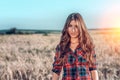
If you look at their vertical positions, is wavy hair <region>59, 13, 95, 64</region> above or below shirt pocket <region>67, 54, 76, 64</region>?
above

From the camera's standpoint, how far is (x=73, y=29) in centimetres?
374

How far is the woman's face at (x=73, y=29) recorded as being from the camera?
3736 millimetres

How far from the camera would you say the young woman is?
3693 mm

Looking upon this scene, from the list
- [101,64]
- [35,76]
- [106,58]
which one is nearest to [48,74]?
[35,76]

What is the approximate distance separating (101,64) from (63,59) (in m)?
4.35

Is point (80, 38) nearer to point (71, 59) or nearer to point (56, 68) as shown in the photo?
point (71, 59)

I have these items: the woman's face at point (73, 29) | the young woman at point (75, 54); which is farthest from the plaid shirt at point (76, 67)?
the woman's face at point (73, 29)

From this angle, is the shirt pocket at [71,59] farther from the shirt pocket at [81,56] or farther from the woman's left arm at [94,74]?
the woman's left arm at [94,74]

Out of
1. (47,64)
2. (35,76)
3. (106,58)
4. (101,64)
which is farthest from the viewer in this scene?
(106,58)

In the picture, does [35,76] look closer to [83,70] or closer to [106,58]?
[106,58]

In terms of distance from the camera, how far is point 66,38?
3779mm

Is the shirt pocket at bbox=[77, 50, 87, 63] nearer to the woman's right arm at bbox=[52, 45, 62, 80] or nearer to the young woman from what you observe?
the young woman

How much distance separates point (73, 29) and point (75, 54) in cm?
22

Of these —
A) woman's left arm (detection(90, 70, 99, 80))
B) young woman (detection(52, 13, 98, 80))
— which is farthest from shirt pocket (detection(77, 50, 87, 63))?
woman's left arm (detection(90, 70, 99, 80))
